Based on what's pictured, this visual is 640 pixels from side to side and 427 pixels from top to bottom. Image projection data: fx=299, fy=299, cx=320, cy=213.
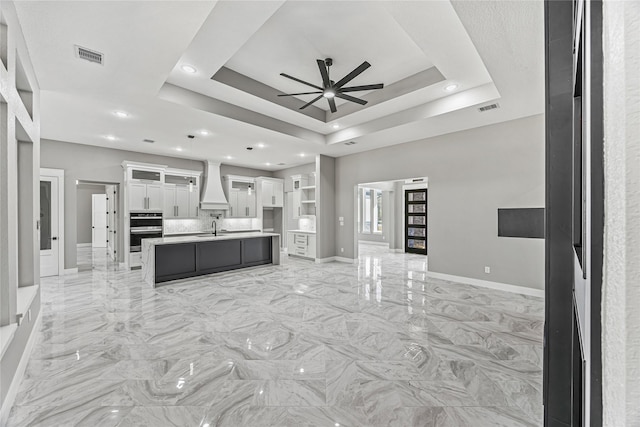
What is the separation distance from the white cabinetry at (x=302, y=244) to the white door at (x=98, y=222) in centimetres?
826

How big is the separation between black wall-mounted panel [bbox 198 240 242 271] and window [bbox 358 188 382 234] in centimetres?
645

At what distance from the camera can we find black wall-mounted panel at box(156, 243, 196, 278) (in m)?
5.64

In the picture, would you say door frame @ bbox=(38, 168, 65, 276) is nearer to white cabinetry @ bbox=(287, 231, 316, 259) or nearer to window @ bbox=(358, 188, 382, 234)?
white cabinetry @ bbox=(287, 231, 316, 259)

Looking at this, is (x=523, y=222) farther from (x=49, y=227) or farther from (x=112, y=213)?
(x=112, y=213)

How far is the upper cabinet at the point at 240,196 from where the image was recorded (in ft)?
32.0

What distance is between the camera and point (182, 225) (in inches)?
346

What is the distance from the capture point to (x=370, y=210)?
12.2m

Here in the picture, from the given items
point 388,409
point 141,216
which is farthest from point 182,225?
point 388,409

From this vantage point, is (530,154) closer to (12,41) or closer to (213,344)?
(213,344)

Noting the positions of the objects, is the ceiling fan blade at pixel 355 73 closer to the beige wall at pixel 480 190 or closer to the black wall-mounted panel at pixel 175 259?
the beige wall at pixel 480 190

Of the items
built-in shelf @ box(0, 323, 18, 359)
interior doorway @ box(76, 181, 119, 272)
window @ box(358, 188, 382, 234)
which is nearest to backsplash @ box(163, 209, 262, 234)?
interior doorway @ box(76, 181, 119, 272)

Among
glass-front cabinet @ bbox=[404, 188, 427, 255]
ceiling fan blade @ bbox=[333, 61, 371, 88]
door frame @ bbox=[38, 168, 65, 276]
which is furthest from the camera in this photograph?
glass-front cabinet @ bbox=[404, 188, 427, 255]

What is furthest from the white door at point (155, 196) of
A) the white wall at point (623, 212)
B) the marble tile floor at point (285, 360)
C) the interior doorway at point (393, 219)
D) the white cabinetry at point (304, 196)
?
the white wall at point (623, 212)

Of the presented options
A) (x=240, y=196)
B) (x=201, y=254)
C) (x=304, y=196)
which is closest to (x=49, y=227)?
(x=201, y=254)
